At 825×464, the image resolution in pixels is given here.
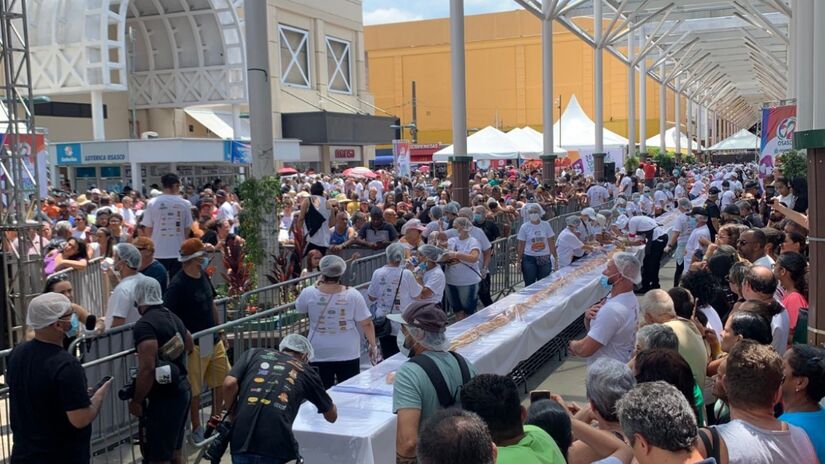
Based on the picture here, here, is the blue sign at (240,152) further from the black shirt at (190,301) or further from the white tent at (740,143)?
the white tent at (740,143)

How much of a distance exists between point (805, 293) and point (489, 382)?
4.07 meters

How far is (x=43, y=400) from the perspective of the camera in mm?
4656

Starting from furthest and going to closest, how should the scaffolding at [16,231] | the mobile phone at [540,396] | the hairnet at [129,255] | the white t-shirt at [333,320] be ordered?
the scaffolding at [16,231]
the white t-shirt at [333,320]
the hairnet at [129,255]
the mobile phone at [540,396]

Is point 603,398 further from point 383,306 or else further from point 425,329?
point 383,306

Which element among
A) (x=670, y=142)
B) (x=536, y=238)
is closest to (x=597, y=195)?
(x=536, y=238)

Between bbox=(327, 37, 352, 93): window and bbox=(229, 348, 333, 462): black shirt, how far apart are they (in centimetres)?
4970

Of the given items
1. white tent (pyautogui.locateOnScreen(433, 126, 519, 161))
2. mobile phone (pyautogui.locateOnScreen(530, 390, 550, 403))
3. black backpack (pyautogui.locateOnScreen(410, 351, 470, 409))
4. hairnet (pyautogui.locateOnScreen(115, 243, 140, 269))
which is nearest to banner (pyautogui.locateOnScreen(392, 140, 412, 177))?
white tent (pyautogui.locateOnScreen(433, 126, 519, 161))

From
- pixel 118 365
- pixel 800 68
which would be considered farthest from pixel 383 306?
pixel 800 68

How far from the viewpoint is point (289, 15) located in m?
49.2

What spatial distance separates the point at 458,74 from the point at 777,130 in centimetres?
846

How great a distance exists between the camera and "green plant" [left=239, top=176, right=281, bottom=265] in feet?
35.4

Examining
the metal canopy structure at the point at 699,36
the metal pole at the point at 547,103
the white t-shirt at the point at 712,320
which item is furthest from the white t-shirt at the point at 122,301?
the metal pole at the point at 547,103

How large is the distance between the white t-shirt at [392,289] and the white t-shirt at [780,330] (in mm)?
3713

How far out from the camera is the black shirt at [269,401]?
15.4 ft
